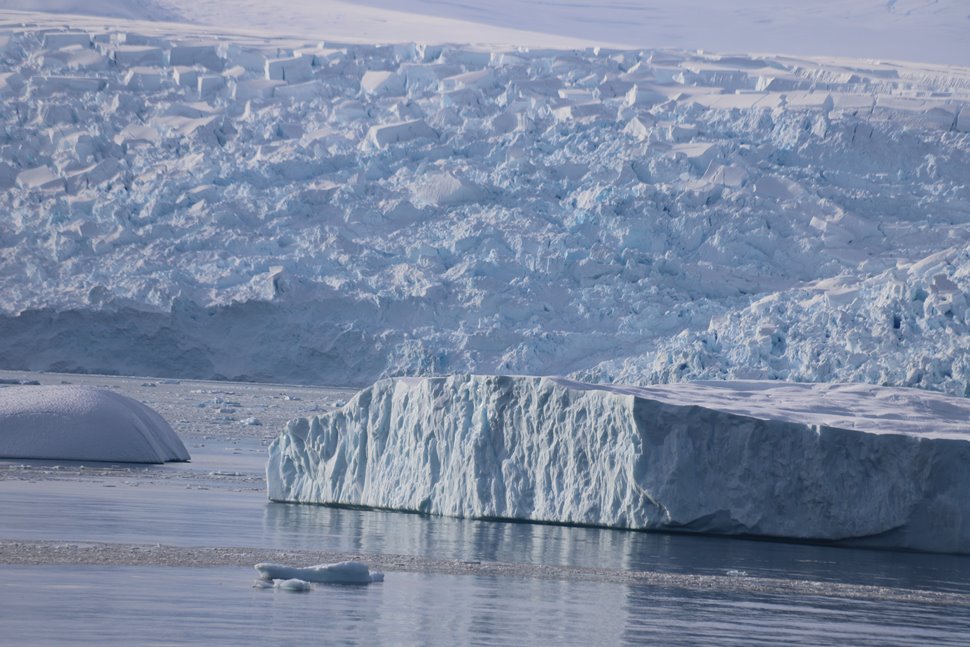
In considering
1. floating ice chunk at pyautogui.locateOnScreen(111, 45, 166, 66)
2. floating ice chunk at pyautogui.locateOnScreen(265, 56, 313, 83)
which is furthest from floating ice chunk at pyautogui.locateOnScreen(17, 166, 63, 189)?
floating ice chunk at pyautogui.locateOnScreen(265, 56, 313, 83)

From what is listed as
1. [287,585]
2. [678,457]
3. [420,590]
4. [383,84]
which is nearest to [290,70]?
[383,84]

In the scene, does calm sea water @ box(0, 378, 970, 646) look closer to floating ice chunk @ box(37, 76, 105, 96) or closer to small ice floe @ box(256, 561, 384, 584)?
small ice floe @ box(256, 561, 384, 584)

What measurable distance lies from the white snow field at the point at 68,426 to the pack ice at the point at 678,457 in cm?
317

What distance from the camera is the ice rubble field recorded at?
28.4 metres

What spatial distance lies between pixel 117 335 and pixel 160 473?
59.9 ft

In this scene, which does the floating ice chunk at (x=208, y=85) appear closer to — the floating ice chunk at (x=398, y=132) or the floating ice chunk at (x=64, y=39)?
the floating ice chunk at (x=64, y=39)

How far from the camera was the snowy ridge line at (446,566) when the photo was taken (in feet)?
20.6

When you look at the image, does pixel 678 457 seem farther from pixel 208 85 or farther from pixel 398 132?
pixel 208 85

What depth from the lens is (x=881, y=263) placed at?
28297 millimetres

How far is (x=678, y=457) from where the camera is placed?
897cm

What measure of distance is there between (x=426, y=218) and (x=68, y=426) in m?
18.8

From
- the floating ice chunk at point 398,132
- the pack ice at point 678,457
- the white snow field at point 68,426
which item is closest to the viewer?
the pack ice at point 678,457

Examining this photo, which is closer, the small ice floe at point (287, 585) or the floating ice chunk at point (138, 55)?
the small ice floe at point (287, 585)

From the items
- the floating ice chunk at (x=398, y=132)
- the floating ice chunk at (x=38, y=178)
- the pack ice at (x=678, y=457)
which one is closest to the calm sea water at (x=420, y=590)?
the pack ice at (x=678, y=457)
